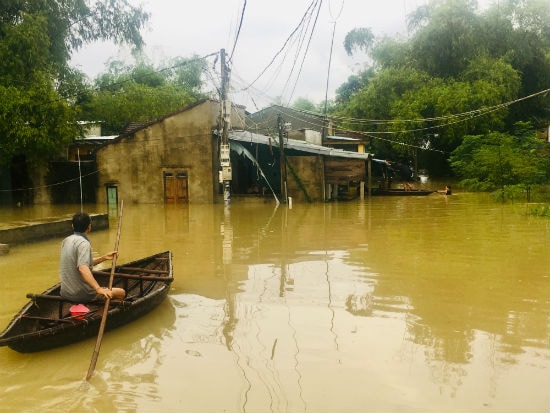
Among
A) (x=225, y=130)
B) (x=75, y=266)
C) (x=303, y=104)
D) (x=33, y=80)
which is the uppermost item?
(x=303, y=104)

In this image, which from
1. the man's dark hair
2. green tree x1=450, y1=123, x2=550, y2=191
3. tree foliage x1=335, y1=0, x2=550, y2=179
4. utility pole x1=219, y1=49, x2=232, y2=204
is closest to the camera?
the man's dark hair

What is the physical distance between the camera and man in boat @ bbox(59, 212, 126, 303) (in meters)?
5.54

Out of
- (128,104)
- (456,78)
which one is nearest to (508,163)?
(456,78)

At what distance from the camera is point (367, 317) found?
6383mm

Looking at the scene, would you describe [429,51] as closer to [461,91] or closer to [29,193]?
[461,91]

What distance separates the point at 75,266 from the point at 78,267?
0.35 feet

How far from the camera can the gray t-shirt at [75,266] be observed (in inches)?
220

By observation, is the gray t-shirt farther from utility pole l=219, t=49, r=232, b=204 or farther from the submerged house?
the submerged house

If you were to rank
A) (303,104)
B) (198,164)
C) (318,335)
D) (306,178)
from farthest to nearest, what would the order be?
(303,104)
(198,164)
(306,178)
(318,335)

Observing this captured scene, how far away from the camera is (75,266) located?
5.64 meters

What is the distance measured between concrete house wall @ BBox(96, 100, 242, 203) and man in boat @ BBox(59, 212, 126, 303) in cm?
1792

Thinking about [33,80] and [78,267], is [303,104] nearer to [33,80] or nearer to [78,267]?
[33,80]

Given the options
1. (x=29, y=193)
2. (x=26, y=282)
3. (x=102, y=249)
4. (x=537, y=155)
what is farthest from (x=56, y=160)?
(x=537, y=155)

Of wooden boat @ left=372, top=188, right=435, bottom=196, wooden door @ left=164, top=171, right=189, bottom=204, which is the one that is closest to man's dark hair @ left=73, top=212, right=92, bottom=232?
wooden door @ left=164, top=171, right=189, bottom=204
